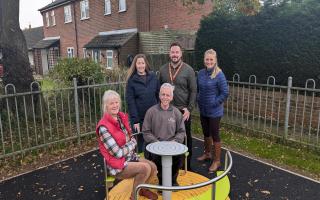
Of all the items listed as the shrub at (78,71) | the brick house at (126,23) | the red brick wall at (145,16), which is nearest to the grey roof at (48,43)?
the brick house at (126,23)

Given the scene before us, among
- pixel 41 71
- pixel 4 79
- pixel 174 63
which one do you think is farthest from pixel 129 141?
pixel 41 71

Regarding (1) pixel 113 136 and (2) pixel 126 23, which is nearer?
(1) pixel 113 136

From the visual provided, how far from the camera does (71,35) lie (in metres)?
25.3

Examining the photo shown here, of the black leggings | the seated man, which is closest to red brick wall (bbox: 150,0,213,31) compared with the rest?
the black leggings

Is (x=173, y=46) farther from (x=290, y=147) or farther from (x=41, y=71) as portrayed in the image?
→ (x=41, y=71)

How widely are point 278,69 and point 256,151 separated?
307cm

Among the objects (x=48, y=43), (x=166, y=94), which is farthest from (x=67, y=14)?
(x=166, y=94)

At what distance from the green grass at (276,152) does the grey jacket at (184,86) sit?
216 centimetres

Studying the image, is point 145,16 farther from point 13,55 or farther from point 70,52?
point 13,55

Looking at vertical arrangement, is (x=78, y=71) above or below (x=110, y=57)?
below

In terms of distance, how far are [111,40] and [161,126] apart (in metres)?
15.8

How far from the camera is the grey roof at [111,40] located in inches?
682

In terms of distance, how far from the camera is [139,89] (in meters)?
4.36

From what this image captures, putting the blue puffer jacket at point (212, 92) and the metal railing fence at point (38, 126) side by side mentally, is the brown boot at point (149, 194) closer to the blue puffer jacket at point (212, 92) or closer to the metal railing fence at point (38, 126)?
the blue puffer jacket at point (212, 92)
